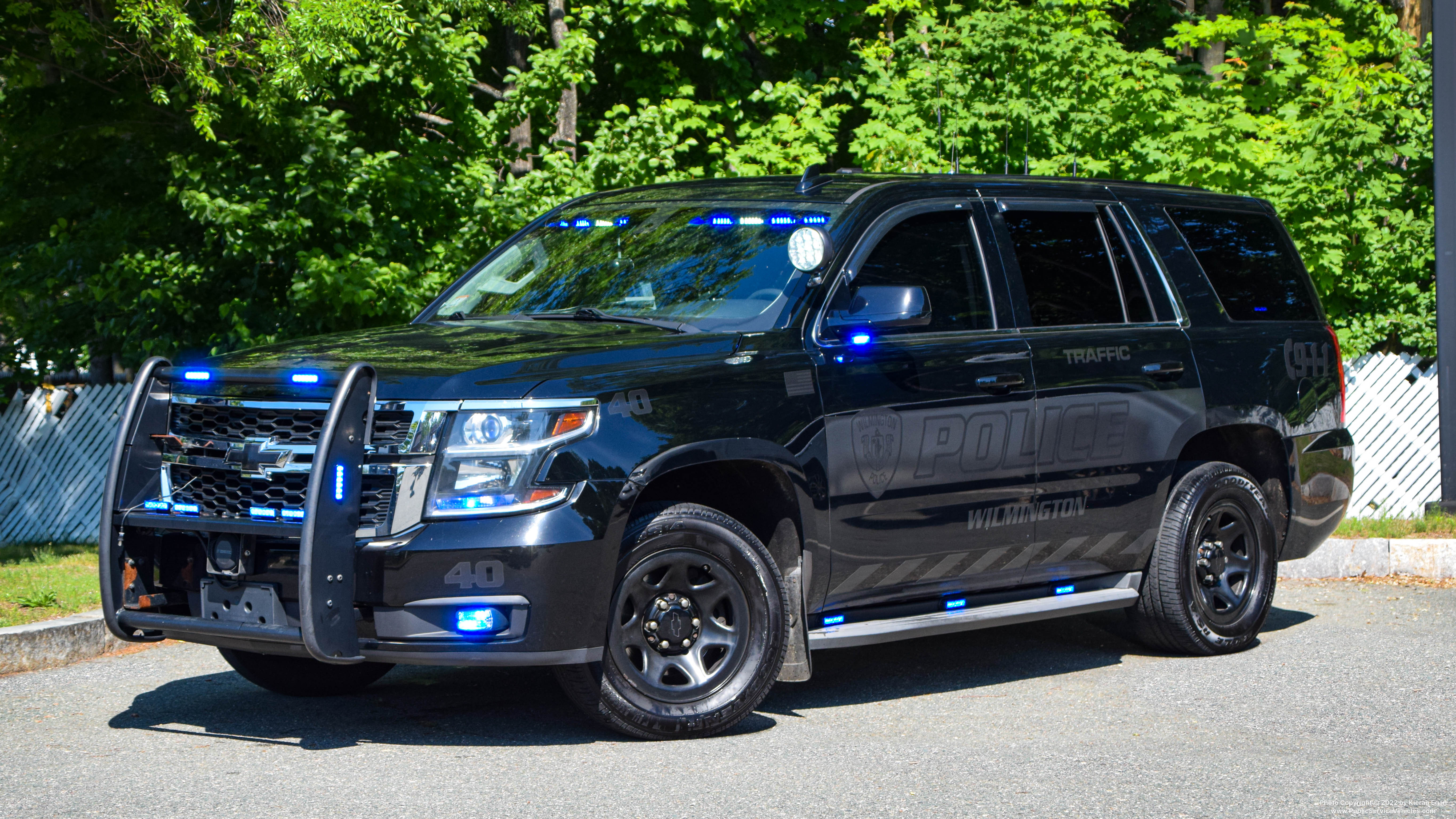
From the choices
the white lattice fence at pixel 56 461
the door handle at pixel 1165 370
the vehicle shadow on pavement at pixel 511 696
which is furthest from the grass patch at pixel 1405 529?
the white lattice fence at pixel 56 461

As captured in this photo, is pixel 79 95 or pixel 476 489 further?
pixel 79 95

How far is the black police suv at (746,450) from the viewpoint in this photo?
4.95 metres

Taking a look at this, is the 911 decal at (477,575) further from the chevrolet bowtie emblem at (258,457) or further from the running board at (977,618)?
the running board at (977,618)

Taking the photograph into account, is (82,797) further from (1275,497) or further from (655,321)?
(1275,497)

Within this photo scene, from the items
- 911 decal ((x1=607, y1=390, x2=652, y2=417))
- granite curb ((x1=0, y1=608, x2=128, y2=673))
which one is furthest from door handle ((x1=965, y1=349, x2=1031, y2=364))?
granite curb ((x1=0, y1=608, x2=128, y2=673))

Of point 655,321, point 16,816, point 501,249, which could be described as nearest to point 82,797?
point 16,816

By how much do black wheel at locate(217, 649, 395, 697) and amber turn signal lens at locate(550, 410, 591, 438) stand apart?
1.66 m

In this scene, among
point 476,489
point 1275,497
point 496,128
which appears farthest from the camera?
point 496,128

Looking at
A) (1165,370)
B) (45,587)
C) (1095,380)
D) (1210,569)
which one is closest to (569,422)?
(1095,380)

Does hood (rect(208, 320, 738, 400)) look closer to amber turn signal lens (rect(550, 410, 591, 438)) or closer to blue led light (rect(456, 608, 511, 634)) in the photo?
amber turn signal lens (rect(550, 410, 591, 438))

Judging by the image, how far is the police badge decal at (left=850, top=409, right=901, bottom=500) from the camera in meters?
5.78

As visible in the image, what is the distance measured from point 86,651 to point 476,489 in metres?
3.30

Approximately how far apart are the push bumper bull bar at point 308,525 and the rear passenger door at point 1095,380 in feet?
9.19

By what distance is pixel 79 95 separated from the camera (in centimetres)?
1324
